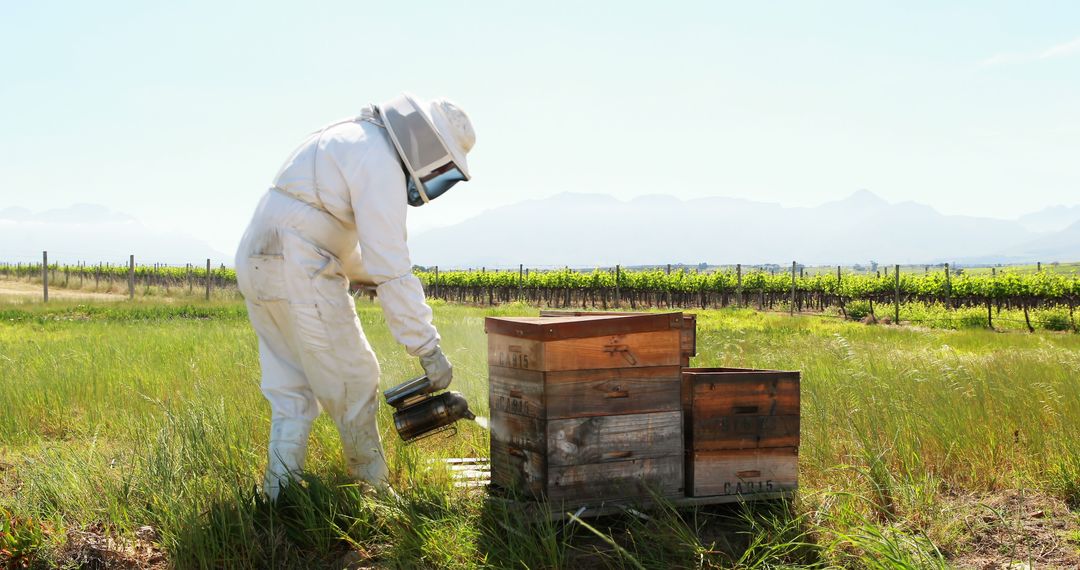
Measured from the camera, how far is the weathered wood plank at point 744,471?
13.1 feet

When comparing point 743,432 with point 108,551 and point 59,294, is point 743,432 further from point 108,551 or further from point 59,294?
point 59,294

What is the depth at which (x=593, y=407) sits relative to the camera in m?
3.76

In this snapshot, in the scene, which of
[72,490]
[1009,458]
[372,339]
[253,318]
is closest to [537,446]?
[253,318]

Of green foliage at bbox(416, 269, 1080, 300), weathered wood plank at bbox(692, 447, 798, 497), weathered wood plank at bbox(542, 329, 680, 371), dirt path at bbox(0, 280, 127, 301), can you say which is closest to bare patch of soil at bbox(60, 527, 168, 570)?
weathered wood plank at bbox(542, 329, 680, 371)

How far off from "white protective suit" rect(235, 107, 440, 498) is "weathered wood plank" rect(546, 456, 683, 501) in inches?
38.0

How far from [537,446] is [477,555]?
0.55 m

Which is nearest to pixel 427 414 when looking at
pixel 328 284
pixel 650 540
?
pixel 328 284

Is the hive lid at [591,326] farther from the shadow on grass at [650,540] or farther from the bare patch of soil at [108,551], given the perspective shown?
the bare patch of soil at [108,551]

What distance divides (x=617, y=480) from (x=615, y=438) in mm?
205

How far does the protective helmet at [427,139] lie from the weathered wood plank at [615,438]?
150 cm

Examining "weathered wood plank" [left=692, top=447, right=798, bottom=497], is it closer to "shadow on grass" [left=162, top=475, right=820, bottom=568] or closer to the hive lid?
"shadow on grass" [left=162, top=475, right=820, bottom=568]

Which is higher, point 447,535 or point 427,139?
point 427,139

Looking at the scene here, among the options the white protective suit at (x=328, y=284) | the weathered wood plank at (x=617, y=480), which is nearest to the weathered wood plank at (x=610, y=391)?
the weathered wood plank at (x=617, y=480)

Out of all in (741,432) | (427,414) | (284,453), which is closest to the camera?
(741,432)
